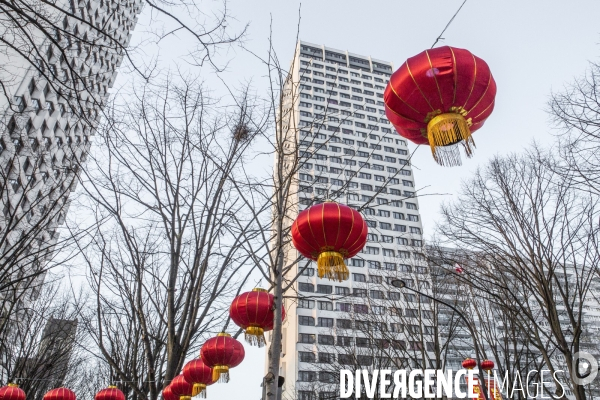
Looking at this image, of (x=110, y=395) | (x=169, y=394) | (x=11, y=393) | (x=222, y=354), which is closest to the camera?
(x=222, y=354)

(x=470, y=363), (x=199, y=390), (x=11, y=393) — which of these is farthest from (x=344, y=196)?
(x=199, y=390)

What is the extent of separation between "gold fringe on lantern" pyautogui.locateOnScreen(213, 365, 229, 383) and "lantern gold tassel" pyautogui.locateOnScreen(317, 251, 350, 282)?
3269 millimetres

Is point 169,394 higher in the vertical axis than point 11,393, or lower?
higher

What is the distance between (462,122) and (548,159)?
682 centimetres

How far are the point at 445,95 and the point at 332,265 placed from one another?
230 cm

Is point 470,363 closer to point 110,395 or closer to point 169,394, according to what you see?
point 169,394

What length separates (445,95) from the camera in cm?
341

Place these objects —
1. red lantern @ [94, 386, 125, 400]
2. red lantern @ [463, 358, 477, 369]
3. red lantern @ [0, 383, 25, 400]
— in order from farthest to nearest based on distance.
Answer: red lantern @ [463, 358, 477, 369]
red lantern @ [0, 383, 25, 400]
red lantern @ [94, 386, 125, 400]

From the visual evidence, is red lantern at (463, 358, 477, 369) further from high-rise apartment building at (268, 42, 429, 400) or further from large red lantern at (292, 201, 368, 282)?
high-rise apartment building at (268, 42, 429, 400)

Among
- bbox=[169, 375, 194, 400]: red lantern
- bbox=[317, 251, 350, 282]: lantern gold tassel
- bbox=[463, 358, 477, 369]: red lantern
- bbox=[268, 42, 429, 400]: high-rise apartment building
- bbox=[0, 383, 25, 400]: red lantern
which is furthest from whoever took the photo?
bbox=[268, 42, 429, 400]: high-rise apartment building

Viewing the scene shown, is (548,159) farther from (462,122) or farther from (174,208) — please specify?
(174,208)

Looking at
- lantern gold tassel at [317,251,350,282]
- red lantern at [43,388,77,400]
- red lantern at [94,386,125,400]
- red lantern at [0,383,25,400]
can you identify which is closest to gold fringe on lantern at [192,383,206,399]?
red lantern at [94,386,125,400]

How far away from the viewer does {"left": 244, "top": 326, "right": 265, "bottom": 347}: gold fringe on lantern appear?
593 centimetres

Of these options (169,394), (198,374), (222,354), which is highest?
(222,354)
